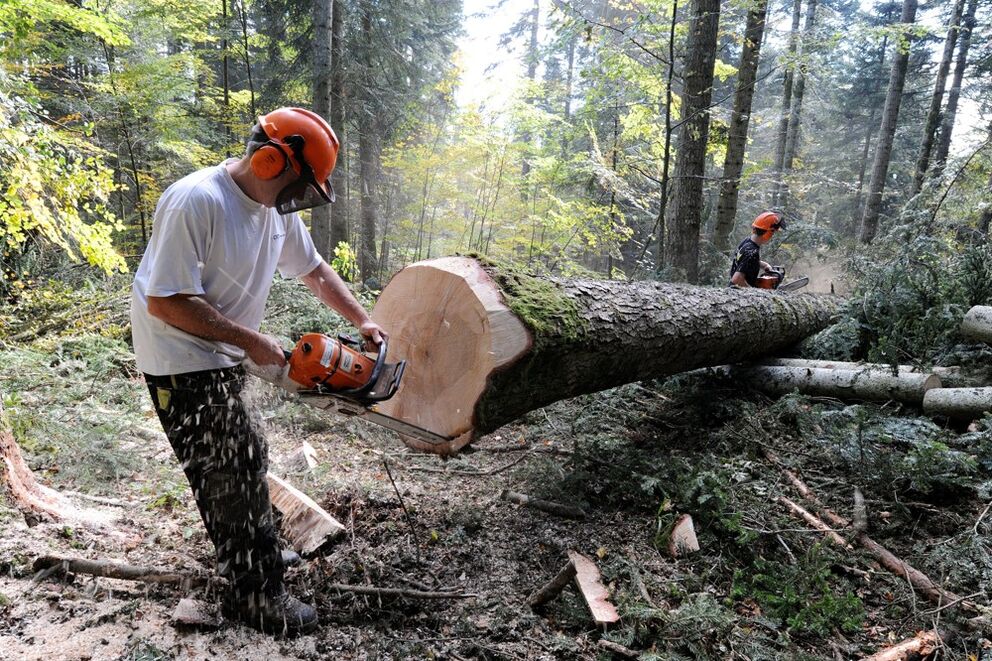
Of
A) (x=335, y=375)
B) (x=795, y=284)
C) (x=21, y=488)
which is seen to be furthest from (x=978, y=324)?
(x=21, y=488)

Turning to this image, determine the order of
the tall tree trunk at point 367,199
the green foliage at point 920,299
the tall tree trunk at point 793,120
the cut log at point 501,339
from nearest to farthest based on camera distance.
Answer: the cut log at point 501,339
the green foliage at point 920,299
the tall tree trunk at point 367,199
the tall tree trunk at point 793,120

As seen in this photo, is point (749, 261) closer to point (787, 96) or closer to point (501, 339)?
point (501, 339)

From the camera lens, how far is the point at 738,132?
8352mm

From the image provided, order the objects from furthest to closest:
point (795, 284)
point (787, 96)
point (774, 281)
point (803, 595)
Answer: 1. point (787, 96)
2. point (795, 284)
3. point (774, 281)
4. point (803, 595)

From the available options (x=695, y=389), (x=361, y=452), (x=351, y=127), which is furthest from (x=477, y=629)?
(x=351, y=127)

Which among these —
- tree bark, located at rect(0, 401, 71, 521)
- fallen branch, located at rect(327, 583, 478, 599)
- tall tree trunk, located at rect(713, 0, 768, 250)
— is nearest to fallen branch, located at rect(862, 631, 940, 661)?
fallen branch, located at rect(327, 583, 478, 599)

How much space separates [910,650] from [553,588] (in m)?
1.34

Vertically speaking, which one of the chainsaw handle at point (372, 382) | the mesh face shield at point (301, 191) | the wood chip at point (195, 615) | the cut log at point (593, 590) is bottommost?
the wood chip at point (195, 615)

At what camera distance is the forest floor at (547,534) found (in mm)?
2014

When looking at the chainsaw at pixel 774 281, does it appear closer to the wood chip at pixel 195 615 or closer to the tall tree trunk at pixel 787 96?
the tall tree trunk at pixel 787 96

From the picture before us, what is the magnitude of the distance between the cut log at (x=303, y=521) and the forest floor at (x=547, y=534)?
9 centimetres

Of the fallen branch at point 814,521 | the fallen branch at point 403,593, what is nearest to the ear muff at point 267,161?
the fallen branch at point 403,593

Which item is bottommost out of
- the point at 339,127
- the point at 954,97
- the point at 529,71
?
the point at 339,127

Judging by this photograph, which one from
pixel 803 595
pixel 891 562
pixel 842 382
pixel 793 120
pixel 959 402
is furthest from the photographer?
pixel 793 120
